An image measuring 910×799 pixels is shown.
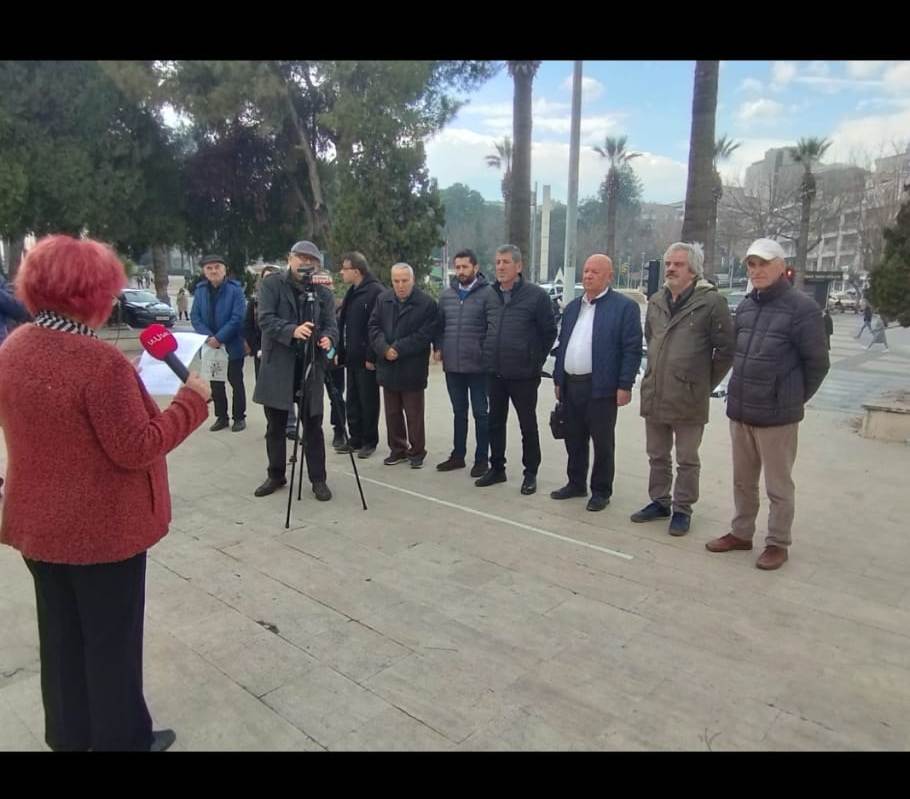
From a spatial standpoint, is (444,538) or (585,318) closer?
(444,538)

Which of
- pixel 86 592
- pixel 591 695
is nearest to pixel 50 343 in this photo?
pixel 86 592

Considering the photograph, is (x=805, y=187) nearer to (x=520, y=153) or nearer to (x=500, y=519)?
(x=520, y=153)

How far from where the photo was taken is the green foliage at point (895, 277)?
26.1ft

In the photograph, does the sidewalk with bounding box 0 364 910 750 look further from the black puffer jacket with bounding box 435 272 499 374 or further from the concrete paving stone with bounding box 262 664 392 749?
the black puffer jacket with bounding box 435 272 499 374

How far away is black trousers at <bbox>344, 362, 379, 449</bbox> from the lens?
6371 millimetres

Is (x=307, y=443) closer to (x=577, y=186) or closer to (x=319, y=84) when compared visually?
(x=577, y=186)

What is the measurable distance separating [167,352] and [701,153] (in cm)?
1081

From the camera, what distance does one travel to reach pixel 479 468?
5770 mm

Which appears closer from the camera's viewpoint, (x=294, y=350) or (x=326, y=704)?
(x=326, y=704)

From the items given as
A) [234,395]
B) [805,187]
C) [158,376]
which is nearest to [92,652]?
[158,376]

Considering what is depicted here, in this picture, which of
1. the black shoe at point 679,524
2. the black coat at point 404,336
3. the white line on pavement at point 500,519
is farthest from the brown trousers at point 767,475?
the black coat at point 404,336

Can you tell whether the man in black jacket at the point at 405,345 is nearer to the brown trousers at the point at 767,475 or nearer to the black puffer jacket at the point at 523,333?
the black puffer jacket at the point at 523,333

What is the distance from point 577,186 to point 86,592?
12161 mm
